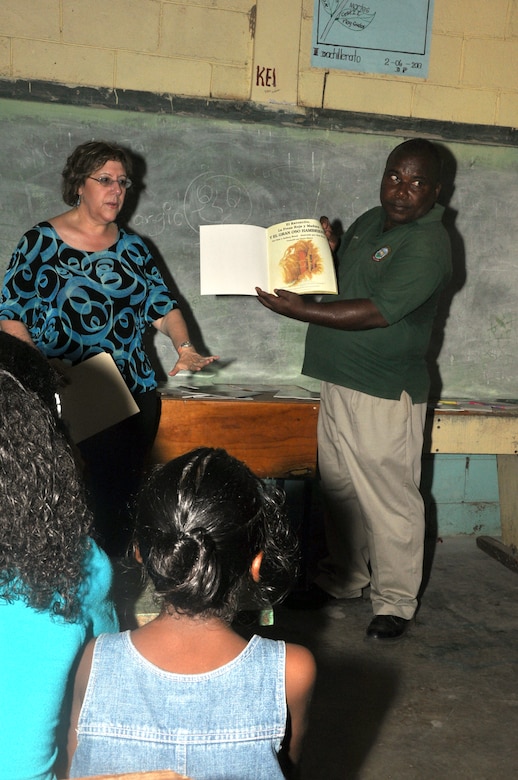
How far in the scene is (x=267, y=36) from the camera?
3.82 m

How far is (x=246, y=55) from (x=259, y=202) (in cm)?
67

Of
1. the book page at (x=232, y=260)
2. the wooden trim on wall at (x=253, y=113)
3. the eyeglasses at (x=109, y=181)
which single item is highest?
the wooden trim on wall at (x=253, y=113)

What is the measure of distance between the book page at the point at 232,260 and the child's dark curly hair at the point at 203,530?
1670 mm

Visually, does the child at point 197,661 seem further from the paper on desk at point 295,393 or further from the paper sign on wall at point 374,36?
the paper sign on wall at point 374,36

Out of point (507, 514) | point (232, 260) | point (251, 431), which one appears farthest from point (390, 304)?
point (507, 514)

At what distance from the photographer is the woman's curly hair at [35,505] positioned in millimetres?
1119

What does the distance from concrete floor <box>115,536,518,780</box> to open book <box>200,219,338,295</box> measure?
126 cm

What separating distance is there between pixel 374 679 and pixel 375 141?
2.49m

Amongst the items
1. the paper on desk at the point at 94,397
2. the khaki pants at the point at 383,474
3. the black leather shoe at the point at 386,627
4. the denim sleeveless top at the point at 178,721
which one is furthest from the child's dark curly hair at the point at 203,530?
the black leather shoe at the point at 386,627

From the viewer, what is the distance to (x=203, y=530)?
4.33 feet

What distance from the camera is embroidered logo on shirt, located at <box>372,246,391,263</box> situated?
121 inches

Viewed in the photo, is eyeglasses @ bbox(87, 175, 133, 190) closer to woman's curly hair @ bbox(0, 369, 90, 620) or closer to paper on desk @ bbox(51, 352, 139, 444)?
paper on desk @ bbox(51, 352, 139, 444)

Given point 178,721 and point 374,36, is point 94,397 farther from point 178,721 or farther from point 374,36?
point 374,36

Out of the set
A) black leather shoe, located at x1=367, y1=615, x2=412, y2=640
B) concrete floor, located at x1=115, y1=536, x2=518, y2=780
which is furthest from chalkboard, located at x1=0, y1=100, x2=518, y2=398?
black leather shoe, located at x1=367, y1=615, x2=412, y2=640
